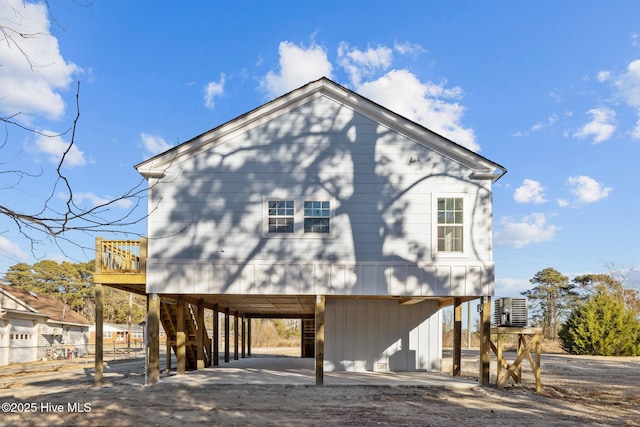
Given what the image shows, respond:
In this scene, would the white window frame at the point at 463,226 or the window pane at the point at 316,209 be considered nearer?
the white window frame at the point at 463,226

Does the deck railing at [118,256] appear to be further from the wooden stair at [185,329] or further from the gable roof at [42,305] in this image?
the gable roof at [42,305]

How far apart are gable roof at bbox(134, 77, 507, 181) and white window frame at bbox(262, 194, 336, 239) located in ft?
6.95

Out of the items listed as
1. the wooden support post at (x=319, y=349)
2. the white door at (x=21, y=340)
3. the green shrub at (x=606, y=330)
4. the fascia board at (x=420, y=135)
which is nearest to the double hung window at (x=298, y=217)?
the wooden support post at (x=319, y=349)

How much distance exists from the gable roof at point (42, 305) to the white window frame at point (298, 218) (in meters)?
20.6

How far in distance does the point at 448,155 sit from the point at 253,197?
17.5ft

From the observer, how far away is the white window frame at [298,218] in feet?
45.5

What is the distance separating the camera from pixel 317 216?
13969mm

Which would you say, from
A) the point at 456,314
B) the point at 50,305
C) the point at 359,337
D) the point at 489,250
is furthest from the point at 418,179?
the point at 50,305

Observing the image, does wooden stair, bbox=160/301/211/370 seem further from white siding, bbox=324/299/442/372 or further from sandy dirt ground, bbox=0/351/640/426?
white siding, bbox=324/299/442/372

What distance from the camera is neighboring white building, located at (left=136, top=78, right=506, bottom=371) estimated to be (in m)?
13.8

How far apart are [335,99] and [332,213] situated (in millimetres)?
3126

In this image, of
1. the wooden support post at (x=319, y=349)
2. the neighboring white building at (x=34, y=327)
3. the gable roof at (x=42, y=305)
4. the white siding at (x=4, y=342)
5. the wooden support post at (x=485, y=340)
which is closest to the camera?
the wooden support post at (x=319, y=349)

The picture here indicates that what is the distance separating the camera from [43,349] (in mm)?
32094

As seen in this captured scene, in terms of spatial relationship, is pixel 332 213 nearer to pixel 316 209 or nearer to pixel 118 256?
pixel 316 209
